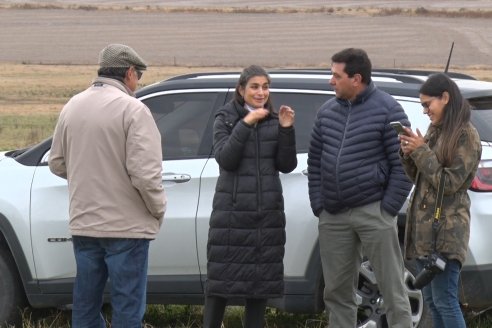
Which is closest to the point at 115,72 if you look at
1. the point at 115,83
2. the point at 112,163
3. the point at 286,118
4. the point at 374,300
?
the point at 115,83

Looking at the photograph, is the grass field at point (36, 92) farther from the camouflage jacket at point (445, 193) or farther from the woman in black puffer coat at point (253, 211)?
the camouflage jacket at point (445, 193)

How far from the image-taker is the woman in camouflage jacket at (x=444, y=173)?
205 inches

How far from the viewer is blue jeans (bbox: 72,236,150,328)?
5273mm

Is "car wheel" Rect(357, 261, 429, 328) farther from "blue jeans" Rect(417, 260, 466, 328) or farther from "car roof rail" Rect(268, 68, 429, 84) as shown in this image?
"car roof rail" Rect(268, 68, 429, 84)

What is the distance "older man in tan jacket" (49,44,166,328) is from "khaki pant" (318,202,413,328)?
955mm

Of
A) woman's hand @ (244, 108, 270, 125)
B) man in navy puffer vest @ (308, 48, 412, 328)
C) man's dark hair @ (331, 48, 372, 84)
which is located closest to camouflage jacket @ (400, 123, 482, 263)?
man in navy puffer vest @ (308, 48, 412, 328)

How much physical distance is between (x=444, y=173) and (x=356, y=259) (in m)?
0.82

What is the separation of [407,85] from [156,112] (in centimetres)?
151

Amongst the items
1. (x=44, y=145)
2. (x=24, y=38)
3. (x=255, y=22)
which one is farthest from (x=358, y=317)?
(x=255, y=22)

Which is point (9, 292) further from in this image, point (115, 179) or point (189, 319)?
point (115, 179)

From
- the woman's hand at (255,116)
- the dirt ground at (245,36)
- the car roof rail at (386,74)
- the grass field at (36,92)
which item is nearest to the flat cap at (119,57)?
the woman's hand at (255,116)

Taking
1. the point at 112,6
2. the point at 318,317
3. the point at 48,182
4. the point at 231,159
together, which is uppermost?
the point at 231,159

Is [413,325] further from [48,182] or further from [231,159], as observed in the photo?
[48,182]

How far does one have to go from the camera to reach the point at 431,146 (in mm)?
5383
